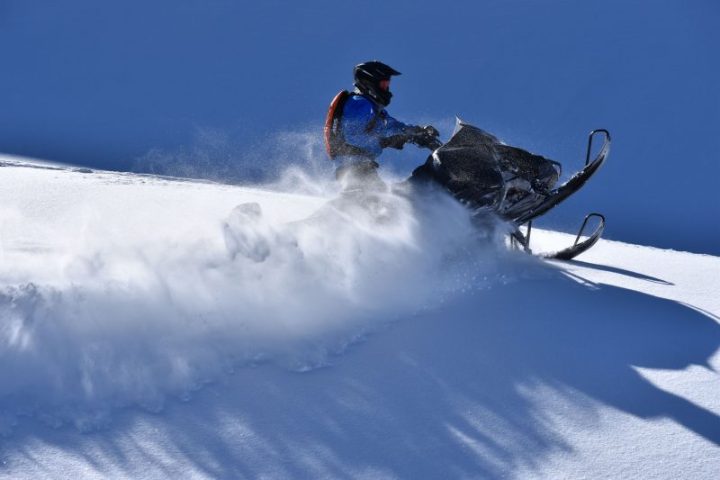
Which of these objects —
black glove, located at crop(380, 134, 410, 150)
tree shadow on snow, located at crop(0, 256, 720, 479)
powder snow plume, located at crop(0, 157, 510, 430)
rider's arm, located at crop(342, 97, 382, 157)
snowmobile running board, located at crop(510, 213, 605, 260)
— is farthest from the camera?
snowmobile running board, located at crop(510, 213, 605, 260)

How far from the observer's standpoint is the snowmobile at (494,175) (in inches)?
245

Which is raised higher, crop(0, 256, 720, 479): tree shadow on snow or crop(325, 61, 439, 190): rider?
crop(325, 61, 439, 190): rider

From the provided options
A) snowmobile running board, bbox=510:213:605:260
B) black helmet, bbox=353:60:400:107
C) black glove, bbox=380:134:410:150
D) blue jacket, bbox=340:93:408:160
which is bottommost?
snowmobile running board, bbox=510:213:605:260

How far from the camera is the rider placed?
6027 mm

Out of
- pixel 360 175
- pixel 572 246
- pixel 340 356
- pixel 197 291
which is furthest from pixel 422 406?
pixel 572 246

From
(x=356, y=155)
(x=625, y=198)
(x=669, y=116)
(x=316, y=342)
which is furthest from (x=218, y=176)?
(x=316, y=342)

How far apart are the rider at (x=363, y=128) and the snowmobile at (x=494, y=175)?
314mm

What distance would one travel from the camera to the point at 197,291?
183 inches

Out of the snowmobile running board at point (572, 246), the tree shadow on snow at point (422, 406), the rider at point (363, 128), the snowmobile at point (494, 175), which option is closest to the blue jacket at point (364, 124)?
the rider at point (363, 128)

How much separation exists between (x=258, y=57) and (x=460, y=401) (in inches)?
1149

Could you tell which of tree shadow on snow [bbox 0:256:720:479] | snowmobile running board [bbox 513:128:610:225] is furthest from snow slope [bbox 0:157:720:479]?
snowmobile running board [bbox 513:128:610:225]

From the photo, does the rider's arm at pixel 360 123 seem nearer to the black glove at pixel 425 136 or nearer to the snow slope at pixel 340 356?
the black glove at pixel 425 136

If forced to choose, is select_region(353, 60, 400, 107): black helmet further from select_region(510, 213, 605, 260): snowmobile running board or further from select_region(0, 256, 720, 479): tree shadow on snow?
select_region(0, 256, 720, 479): tree shadow on snow

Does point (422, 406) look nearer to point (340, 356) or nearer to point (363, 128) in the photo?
point (340, 356)
